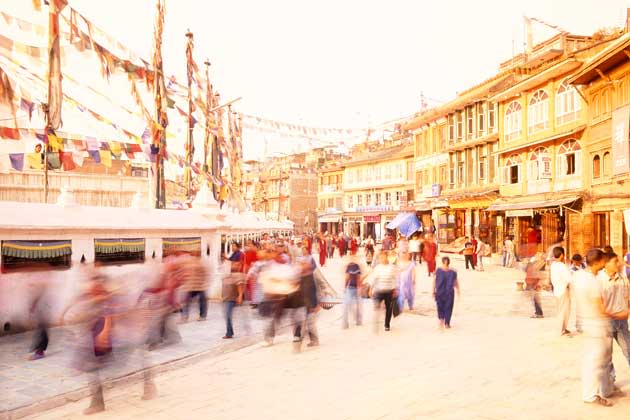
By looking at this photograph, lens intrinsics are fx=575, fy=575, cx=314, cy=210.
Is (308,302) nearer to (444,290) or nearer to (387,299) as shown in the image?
(387,299)

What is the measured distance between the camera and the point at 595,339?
657cm

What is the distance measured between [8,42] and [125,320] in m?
7.48

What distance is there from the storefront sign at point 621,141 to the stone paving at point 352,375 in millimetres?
10781

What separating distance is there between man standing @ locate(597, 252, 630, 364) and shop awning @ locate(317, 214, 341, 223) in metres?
57.2

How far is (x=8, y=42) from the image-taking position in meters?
11.3

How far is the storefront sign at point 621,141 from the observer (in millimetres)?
20172

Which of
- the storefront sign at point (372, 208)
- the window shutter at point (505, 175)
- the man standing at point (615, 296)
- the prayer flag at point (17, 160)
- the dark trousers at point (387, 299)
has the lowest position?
the dark trousers at point (387, 299)

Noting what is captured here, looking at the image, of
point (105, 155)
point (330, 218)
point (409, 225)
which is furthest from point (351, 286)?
point (330, 218)

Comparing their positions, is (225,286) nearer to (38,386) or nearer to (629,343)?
(38,386)

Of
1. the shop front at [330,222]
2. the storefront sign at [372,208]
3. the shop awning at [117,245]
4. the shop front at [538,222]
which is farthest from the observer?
the shop front at [330,222]

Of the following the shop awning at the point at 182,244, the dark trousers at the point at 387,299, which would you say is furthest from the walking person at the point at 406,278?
the shop awning at the point at 182,244

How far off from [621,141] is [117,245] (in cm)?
1741

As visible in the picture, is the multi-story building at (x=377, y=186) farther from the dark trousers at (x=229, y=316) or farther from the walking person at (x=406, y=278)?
the dark trousers at (x=229, y=316)

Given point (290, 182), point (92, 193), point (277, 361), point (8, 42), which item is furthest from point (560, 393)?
point (290, 182)
